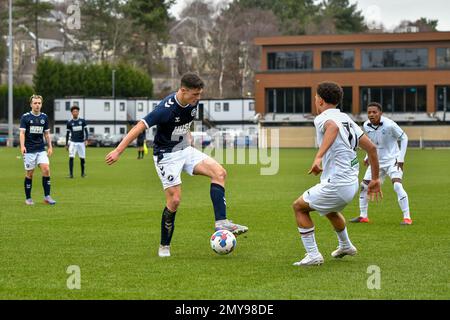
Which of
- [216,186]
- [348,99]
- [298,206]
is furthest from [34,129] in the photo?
[348,99]

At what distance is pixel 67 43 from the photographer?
12450cm

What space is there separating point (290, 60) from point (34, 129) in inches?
2908

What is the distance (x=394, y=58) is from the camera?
8894 cm

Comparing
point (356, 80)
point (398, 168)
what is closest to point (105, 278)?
point (398, 168)

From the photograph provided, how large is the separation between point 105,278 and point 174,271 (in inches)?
35.7

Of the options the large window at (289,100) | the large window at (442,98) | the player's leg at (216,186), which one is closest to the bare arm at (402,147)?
the player's leg at (216,186)

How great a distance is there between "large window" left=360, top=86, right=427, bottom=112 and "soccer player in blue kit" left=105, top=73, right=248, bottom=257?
3108 inches

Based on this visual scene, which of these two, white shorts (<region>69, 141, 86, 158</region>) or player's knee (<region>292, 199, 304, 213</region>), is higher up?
white shorts (<region>69, 141, 86, 158</region>)

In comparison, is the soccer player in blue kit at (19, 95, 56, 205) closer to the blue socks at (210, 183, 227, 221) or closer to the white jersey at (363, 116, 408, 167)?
the white jersey at (363, 116, 408, 167)

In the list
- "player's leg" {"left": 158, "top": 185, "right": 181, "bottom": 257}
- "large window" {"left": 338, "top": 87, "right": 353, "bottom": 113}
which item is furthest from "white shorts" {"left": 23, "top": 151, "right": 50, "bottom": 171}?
"large window" {"left": 338, "top": 87, "right": 353, "bottom": 113}

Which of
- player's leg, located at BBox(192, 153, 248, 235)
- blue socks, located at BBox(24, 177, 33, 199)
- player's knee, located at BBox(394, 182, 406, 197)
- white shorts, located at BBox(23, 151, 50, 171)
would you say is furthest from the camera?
blue socks, located at BBox(24, 177, 33, 199)

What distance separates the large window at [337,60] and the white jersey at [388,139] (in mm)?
75044

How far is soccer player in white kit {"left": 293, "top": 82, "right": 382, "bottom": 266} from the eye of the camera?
10.3 meters
